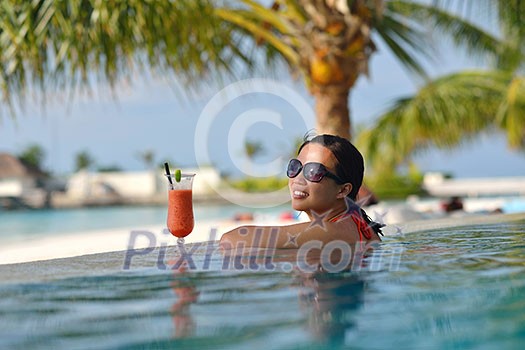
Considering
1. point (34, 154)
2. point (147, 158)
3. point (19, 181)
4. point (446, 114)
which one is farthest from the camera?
point (147, 158)

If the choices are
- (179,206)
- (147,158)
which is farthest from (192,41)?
(147,158)

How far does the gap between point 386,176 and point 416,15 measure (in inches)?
165

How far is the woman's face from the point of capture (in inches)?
120

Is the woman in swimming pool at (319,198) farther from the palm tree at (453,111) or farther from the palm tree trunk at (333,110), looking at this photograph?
the palm tree at (453,111)

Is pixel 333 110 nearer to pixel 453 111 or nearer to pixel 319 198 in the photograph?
pixel 319 198

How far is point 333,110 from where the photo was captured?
818 centimetres

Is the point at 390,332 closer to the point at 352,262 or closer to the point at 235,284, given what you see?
the point at 235,284

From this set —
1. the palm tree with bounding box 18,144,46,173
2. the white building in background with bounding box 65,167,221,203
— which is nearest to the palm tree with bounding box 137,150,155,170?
the palm tree with bounding box 18,144,46,173

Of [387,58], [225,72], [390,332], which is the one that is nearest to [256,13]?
[225,72]

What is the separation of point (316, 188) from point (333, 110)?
5224mm

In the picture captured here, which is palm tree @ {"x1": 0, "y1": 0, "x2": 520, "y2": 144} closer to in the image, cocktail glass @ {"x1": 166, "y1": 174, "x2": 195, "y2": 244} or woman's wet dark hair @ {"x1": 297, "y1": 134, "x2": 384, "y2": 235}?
cocktail glass @ {"x1": 166, "y1": 174, "x2": 195, "y2": 244}

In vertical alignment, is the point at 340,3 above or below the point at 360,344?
above

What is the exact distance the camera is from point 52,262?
10.4ft

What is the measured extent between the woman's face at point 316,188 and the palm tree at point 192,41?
3.79 m
